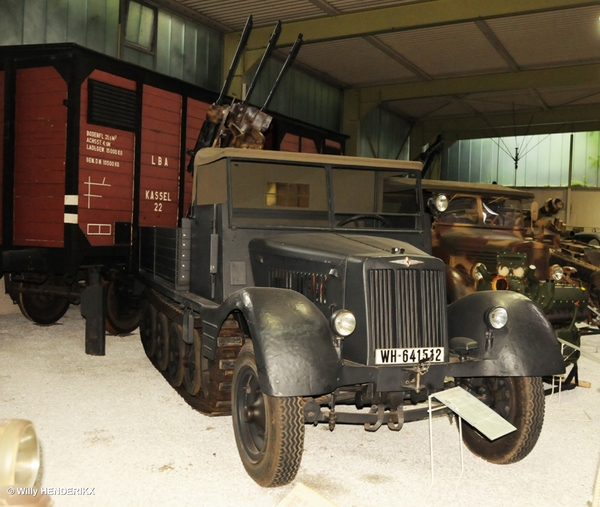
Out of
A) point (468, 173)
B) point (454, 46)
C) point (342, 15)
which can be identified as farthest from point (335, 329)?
point (468, 173)

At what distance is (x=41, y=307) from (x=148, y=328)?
7.76ft

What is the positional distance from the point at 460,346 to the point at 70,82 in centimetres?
483

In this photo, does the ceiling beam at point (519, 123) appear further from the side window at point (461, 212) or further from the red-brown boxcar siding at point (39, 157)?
the red-brown boxcar siding at point (39, 157)

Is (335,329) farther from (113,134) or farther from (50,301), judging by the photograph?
(50,301)

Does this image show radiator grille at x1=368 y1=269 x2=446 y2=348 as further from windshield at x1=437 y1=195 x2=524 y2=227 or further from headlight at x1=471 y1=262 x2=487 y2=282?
windshield at x1=437 y1=195 x2=524 y2=227

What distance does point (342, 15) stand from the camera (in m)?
10.6

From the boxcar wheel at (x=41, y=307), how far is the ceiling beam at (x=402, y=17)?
5.68 meters

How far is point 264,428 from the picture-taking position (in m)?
3.46

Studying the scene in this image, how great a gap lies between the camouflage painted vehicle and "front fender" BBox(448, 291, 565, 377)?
2096 mm

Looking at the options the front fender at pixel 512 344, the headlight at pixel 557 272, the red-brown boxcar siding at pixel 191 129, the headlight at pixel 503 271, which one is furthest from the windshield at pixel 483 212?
the front fender at pixel 512 344

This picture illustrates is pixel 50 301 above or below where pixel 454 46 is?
below

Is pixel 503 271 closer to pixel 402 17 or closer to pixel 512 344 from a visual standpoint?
pixel 512 344

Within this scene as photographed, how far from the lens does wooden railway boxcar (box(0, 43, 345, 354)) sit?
6414 millimetres

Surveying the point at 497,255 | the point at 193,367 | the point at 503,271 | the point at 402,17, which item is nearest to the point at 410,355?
the point at 193,367
